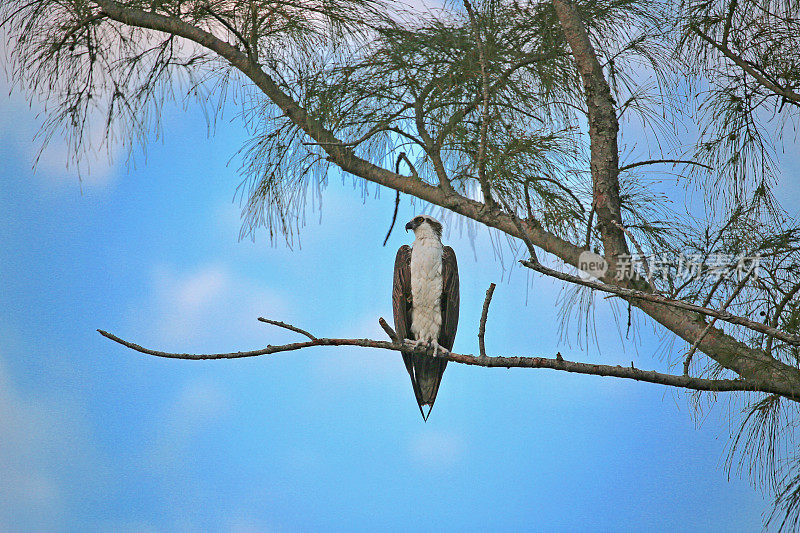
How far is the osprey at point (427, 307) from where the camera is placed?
286 centimetres

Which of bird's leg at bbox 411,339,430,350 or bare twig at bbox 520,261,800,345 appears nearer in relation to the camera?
bare twig at bbox 520,261,800,345

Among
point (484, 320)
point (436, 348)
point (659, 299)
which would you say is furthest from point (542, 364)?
point (436, 348)

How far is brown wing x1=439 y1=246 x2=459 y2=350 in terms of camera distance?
291 cm

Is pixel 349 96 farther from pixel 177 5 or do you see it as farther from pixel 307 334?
pixel 307 334

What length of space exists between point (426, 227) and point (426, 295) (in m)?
0.30

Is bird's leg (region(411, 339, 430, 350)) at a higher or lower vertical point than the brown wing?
lower

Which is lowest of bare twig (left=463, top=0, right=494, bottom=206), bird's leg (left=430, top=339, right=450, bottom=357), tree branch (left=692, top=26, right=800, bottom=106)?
bird's leg (left=430, top=339, right=450, bottom=357)

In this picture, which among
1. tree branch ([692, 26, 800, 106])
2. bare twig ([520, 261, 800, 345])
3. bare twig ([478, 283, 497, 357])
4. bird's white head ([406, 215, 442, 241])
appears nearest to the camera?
bare twig ([520, 261, 800, 345])

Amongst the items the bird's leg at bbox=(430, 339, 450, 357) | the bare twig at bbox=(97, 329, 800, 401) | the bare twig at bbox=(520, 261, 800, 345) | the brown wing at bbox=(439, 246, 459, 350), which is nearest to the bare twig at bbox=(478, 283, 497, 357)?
the bare twig at bbox=(97, 329, 800, 401)

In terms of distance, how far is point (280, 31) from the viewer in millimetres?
2848

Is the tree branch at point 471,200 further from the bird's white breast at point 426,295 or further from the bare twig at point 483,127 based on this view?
the bird's white breast at point 426,295

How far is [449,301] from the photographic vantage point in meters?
2.92

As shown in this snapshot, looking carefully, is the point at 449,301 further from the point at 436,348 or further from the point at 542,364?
the point at 542,364
